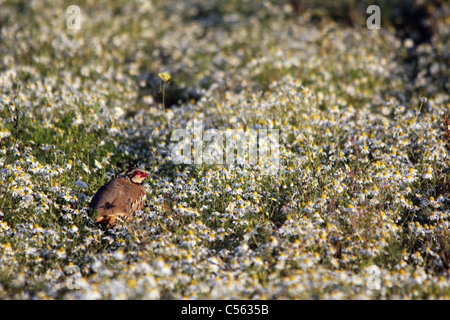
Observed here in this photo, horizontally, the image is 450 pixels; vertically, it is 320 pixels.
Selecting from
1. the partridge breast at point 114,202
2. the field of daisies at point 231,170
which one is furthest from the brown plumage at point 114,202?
the field of daisies at point 231,170

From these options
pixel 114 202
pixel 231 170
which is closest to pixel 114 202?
pixel 114 202

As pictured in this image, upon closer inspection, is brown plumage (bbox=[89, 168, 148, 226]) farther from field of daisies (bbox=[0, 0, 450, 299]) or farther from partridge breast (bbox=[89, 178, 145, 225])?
field of daisies (bbox=[0, 0, 450, 299])

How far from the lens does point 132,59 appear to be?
35.1 feet

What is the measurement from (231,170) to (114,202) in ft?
5.80

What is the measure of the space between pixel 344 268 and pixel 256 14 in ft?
→ 33.4

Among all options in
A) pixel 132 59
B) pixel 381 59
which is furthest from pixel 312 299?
pixel 132 59

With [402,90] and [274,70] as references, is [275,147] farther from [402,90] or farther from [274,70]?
[402,90]

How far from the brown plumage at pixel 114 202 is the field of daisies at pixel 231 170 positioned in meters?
0.16

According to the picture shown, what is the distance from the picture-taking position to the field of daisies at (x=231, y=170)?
406cm

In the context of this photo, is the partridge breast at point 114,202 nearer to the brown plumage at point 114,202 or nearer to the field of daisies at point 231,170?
the brown plumage at point 114,202

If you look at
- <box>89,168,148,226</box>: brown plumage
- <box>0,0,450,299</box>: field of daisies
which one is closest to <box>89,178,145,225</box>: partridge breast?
<box>89,168,148,226</box>: brown plumage

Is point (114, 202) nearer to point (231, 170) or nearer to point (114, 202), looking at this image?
point (114, 202)

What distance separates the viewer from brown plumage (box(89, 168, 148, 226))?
192 inches

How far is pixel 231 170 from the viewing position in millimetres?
5832
